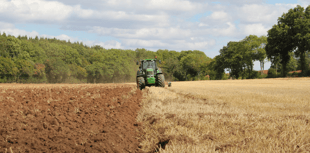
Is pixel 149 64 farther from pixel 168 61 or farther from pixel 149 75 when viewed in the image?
pixel 168 61

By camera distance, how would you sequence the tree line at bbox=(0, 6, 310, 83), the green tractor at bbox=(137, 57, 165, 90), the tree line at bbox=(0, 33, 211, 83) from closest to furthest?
the green tractor at bbox=(137, 57, 165, 90) < the tree line at bbox=(0, 6, 310, 83) < the tree line at bbox=(0, 33, 211, 83)

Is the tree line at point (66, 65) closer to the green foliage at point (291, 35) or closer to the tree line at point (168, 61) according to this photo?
the tree line at point (168, 61)

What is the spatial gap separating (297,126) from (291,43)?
2093 inches

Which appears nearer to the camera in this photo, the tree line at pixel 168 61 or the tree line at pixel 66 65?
the tree line at pixel 168 61

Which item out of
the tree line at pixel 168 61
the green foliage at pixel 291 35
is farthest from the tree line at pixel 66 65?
the green foliage at pixel 291 35

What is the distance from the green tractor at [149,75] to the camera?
20.1 metres

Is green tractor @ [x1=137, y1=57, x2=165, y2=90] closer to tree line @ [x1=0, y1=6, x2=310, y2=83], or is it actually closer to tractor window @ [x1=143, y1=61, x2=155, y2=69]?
tractor window @ [x1=143, y1=61, x2=155, y2=69]

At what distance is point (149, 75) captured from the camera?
20.2 metres

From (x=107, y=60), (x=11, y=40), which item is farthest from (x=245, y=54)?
(x=11, y=40)

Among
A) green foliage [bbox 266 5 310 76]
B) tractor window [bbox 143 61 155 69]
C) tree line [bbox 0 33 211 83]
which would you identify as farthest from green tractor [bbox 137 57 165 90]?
tree line [bbox 0 33 211 83]

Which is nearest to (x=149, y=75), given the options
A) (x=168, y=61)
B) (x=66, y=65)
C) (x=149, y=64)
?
(x=149, y=64)

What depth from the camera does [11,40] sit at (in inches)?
2692

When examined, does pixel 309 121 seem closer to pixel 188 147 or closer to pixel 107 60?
pixel 188 147

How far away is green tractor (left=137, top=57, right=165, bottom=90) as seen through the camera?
20062mm
